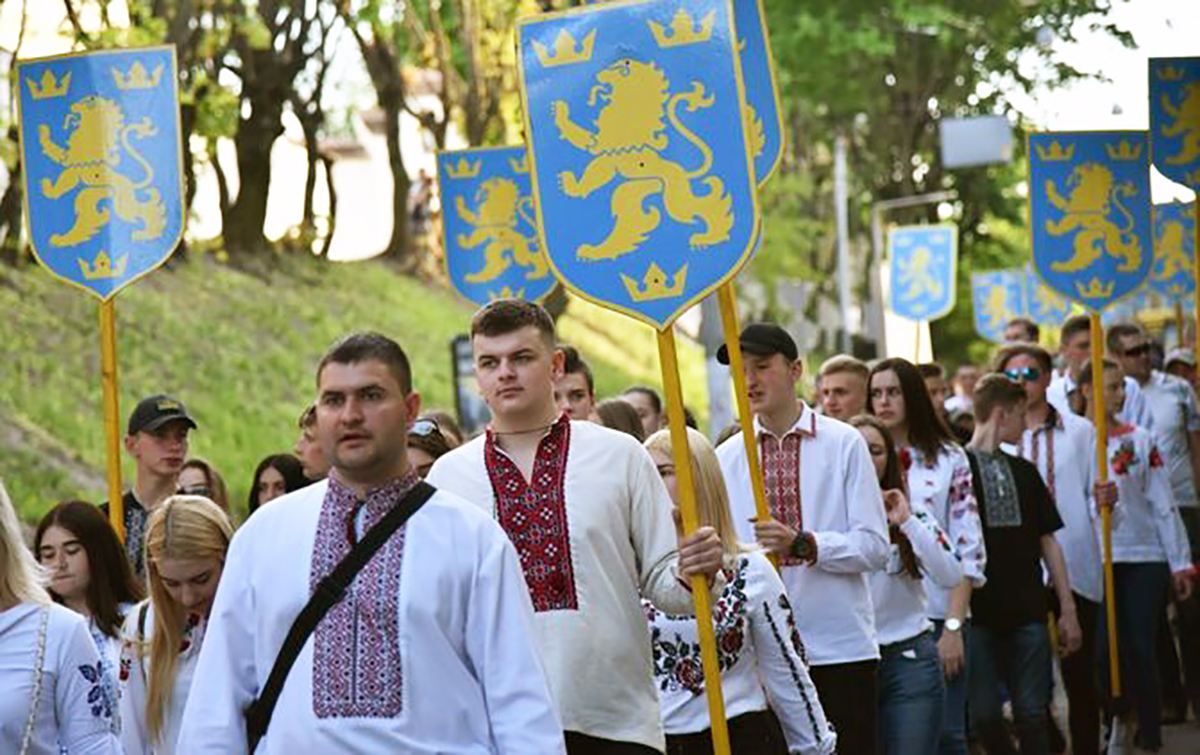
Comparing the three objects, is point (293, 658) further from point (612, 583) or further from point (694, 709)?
point (694, 709)

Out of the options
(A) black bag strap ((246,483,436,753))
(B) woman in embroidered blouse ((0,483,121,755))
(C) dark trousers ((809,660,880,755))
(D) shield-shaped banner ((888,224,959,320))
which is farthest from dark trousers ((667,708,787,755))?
(D) shield-shaped banner ((888,224,959,320))

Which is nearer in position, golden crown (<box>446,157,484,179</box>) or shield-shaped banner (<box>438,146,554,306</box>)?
shield-shaped banner (<box>438,146,554,306</box>)

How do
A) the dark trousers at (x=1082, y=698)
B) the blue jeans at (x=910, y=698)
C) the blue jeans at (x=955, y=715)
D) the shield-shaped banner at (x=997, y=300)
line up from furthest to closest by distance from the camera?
1. the shield-shaped banner at (x=997, y=300)
2. the dark trousers at (x=1082, y=698)
3. the blue jeans at (x=955, y=715)
4. the blue jeans at (x=910, y=698)

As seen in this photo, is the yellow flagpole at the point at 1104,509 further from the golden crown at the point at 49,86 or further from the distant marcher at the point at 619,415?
the golden crown at the point at 49,86

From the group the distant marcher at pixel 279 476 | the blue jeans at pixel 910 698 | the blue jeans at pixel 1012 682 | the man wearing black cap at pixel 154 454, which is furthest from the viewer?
the blue jeans at pixel 1012 682

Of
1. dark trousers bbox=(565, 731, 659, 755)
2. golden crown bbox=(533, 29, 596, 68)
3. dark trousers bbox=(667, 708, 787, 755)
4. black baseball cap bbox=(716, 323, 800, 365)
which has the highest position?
golden crown bbox=(533, 29, 596, 68)

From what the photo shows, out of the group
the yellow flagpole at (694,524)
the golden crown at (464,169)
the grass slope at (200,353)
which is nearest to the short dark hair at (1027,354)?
the golden crown at (464,169)

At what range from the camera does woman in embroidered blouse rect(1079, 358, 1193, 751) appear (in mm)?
14180

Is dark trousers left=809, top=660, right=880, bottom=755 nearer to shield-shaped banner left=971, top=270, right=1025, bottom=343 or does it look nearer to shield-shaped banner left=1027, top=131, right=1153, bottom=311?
shield-shaped banner left=1027, top=131, right=1153, bottom=311

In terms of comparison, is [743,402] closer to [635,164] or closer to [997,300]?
[635,164]

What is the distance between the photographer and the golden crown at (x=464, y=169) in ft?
50.7

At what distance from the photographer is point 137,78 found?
35.4ft

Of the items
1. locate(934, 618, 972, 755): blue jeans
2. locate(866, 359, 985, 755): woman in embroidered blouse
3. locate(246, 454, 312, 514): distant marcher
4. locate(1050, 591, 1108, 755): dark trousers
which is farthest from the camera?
locate(1050, 591, 1108, 755): dark trousers

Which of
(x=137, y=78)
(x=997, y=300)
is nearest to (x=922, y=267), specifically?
(x=997, y=300)
